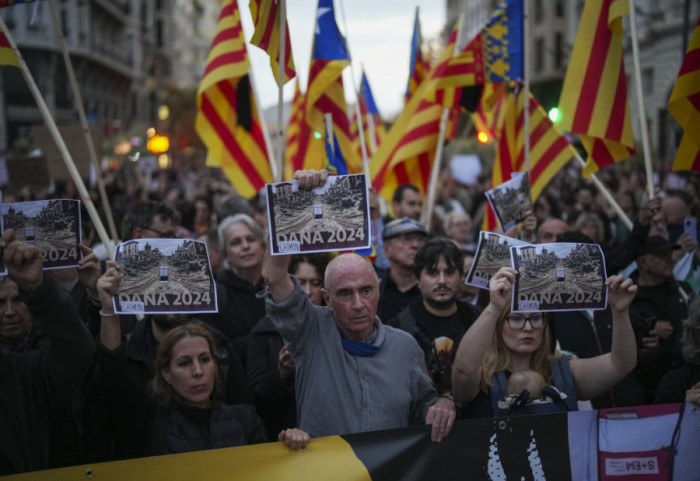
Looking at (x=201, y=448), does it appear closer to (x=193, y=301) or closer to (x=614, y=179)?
(x=193, y=301)

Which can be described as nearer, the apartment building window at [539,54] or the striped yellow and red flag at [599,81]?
the striped yellow and red flag at [599,81]

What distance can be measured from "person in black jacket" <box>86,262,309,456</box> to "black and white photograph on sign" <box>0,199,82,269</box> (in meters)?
0.26

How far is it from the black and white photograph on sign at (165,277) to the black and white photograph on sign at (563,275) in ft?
4.53

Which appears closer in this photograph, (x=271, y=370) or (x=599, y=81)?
(x=271, y=370)

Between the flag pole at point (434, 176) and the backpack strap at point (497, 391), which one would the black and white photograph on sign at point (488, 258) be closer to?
the backpack strap at point (497, 391)

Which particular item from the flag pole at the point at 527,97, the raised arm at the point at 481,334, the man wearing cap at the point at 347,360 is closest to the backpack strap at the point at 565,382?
the raised arm at the point at 481,334

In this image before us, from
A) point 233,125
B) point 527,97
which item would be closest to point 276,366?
point 527,97

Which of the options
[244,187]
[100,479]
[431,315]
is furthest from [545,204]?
[100,479]

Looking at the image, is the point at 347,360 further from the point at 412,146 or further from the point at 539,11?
the point at 539,11

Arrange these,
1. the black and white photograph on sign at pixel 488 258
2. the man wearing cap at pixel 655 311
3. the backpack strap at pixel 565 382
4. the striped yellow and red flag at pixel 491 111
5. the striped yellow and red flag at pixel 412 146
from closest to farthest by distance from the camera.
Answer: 1. the backpack strap at pixel 565 382
2. the black and white photograph on sign at pixel 488 258
3. the man wearing cap at pixel 655 311
4. the striped yellow and red flag at pixel 491 111
5. the striped yellow and red flag at pixel 412 146

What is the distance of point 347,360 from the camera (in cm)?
331

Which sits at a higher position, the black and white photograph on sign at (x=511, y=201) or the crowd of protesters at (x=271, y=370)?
the black and white photograph on sign at (x=511, y=201)

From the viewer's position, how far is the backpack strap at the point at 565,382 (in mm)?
3408

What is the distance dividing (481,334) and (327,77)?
4.51 m
